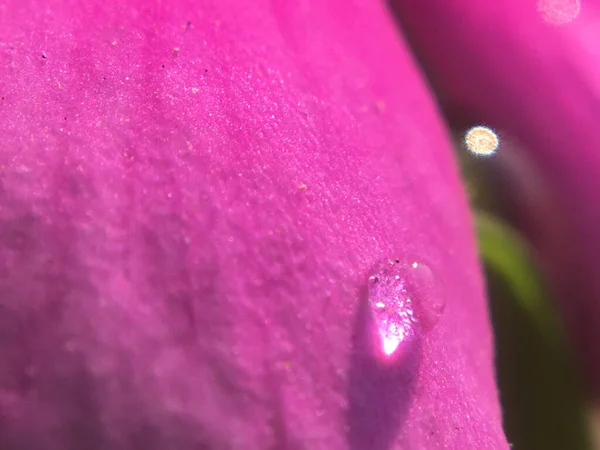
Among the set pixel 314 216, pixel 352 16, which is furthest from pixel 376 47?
pixel 314 216

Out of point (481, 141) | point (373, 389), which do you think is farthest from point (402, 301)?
point (481, 141)

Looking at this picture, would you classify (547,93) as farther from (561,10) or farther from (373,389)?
(373,389)

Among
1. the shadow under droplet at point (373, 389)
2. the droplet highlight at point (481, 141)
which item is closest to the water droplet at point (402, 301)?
the shadow under droplet at point (373, 389)

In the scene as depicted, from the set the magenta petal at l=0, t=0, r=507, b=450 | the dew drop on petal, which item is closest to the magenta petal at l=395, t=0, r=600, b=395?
the dew drop on petal

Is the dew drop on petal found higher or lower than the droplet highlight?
higher

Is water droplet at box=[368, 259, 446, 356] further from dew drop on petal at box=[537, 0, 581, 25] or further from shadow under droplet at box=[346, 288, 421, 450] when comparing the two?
dew drop on petal at box=[537, 0, 581, 25]

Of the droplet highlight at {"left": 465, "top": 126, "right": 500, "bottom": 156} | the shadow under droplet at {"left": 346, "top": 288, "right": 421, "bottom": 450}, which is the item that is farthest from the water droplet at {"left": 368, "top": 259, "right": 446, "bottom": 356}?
the droplet highlight at {"left": 465, "top": 126, "right": 500, "bottom": 156}

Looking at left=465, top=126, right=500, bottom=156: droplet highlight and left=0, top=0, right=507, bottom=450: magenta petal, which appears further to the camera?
left=465, top=126, right=500, bottom=156: droplet highlight

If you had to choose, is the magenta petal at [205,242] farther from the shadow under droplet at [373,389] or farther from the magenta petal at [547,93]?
the magenta petal at [547,93]
